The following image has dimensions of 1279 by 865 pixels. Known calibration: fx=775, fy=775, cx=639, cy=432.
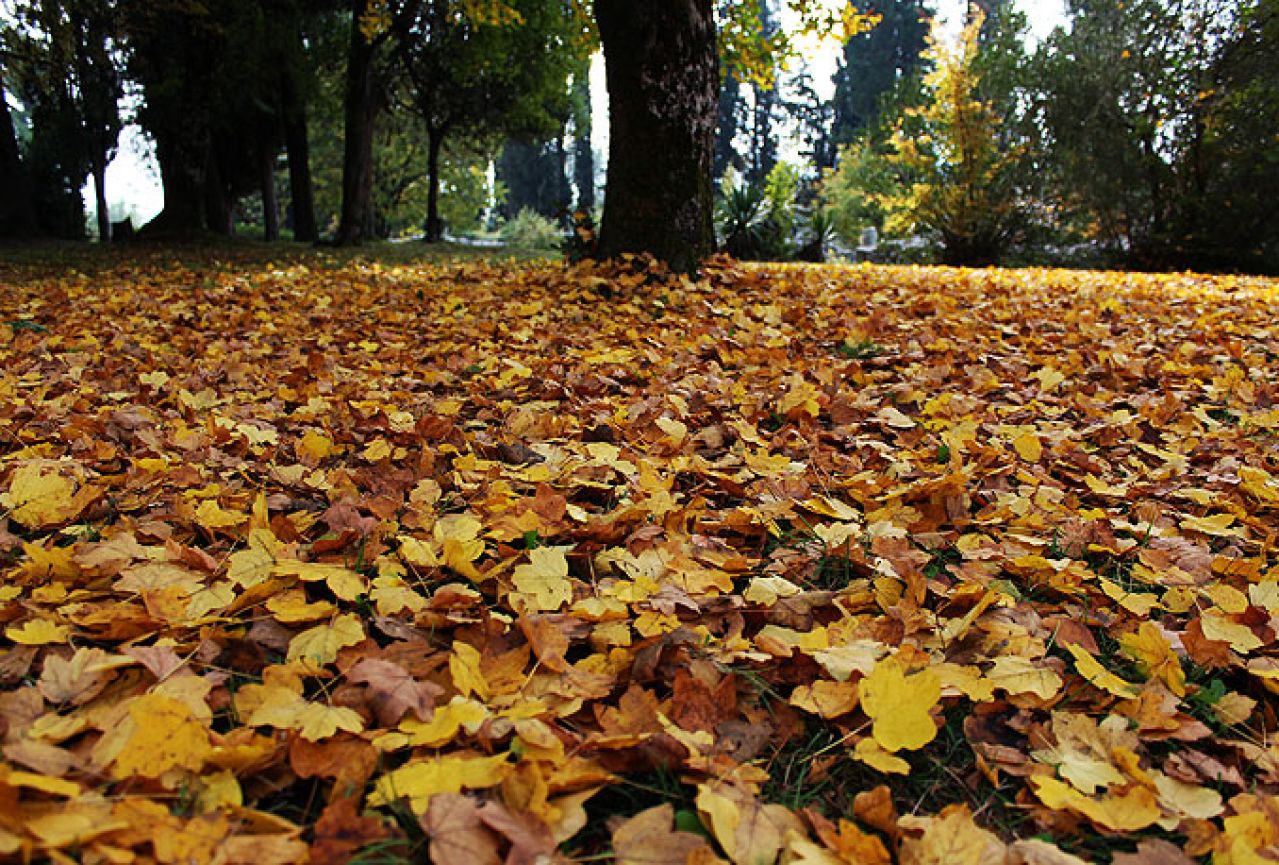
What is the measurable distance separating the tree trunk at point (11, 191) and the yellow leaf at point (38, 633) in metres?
13.5

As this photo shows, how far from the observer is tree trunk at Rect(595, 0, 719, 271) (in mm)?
4793

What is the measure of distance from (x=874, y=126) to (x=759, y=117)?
16.4 metres

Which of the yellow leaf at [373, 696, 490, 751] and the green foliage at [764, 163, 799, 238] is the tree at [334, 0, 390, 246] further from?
the yellow leaf at [373, 696, 490, 751]

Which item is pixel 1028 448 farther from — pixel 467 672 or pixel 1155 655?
pixel 467 672

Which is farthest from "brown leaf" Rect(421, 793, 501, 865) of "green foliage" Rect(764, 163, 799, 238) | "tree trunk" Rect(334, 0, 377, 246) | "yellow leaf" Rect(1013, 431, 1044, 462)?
"tree trunk" Rect(334, 0, 377, 246)

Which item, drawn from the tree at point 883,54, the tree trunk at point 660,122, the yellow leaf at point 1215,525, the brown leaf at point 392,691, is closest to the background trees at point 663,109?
the tree trunk at point 660,122

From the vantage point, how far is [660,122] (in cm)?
486

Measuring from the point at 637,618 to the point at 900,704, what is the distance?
43cm

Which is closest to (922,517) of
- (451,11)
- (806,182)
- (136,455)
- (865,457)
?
(865,457)

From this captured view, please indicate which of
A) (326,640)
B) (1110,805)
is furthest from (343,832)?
(1110,805)

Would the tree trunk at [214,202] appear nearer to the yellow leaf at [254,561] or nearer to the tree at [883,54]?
the yellow leaf at [254,561]

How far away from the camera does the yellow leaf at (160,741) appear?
2.92 feet

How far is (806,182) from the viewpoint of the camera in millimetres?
44781

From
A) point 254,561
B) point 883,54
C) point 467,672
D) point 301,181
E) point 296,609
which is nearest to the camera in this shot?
point 467,672
